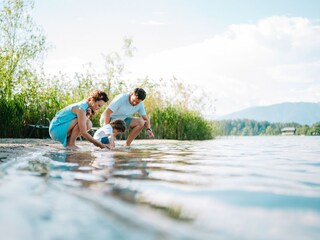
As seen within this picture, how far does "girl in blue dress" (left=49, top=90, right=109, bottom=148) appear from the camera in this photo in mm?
5684

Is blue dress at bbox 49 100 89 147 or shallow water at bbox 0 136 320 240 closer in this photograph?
shallow water at bbox 0 136 320 240

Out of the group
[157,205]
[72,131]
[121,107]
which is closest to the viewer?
[157,205]

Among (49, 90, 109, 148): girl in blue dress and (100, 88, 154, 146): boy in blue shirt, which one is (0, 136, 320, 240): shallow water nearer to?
(49, 90, 109, 148): girl in blue dress

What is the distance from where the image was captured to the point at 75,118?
19.4ft

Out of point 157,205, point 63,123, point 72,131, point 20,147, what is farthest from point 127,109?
point 157,205

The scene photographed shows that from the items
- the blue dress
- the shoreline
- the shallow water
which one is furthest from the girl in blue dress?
the shallow water

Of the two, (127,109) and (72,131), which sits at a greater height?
(127,109)

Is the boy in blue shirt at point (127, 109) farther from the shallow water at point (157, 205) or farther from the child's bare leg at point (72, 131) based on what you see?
the shallow water at point (157, 205)

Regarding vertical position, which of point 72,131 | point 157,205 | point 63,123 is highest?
point 63,123

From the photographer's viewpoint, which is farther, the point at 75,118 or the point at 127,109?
the point at 127,109

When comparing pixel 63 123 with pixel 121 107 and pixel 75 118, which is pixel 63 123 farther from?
pixel 121 107

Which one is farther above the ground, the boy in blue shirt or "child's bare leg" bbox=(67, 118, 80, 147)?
the boy in blue shirt

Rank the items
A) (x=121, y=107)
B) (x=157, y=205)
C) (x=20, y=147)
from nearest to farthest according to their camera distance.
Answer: (x=157, y=205), (x=20, y=147), (x=121, y=107)

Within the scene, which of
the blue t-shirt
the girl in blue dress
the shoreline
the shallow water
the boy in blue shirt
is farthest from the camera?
the blue t-shirt
